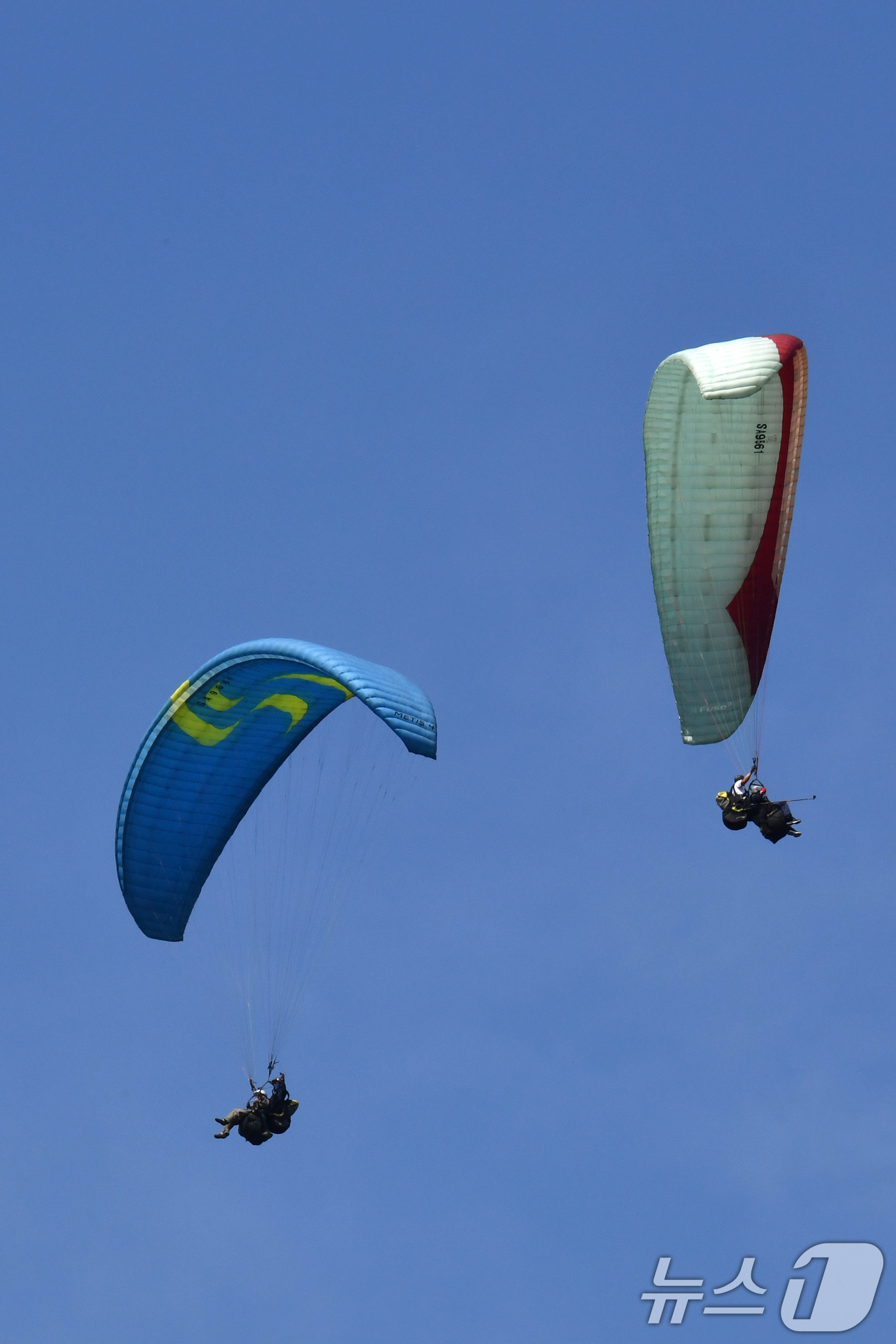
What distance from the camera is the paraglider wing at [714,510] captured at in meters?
61.8

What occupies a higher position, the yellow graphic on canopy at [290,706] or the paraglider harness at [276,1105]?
the yellow graphic on canopy at [290,706]

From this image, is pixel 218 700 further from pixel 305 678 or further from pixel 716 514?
pixel 716 514

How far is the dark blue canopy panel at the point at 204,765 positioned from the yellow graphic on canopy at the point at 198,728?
0.01m

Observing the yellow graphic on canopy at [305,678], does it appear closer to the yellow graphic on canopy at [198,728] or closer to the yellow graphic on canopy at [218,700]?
the yellow graphic on canopy at [218,700]

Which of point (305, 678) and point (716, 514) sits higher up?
point (716, 514)

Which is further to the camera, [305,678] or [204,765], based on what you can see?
[204,765]

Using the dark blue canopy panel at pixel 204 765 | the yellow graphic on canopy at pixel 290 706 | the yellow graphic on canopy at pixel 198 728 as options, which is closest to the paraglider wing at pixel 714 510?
the dark blue canopy panel at pixel 204 765

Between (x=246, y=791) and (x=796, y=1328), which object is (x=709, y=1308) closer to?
(x=796, y=1328)

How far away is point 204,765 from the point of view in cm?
6100

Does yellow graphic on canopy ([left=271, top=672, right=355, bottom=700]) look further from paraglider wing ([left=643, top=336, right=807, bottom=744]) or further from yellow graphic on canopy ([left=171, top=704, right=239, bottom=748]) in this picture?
paraglider wing ([left=643, top=336, right=807, bottom=744])

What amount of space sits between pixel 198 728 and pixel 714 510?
793 cm

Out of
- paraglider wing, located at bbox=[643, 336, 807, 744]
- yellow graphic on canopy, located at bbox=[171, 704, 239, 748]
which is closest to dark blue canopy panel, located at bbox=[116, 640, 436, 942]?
yellow graphic on canopy, located at bbox=[171, 704, 239, 748]

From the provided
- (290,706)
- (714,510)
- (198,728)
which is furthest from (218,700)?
(714,510)

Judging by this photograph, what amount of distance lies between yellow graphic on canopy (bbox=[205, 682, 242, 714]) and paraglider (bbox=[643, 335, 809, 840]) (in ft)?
21.0
